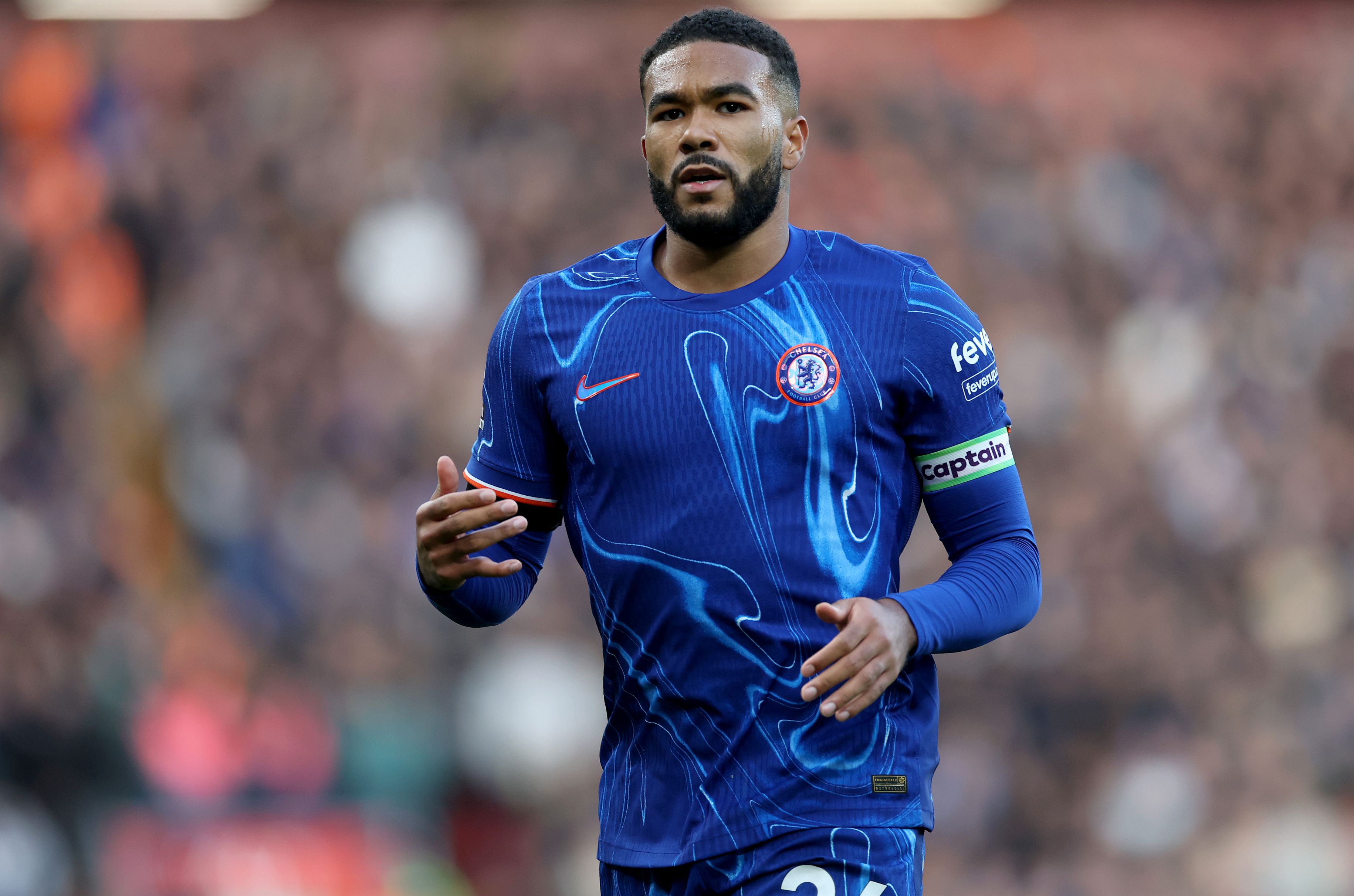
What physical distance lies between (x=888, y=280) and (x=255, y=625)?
5.39m

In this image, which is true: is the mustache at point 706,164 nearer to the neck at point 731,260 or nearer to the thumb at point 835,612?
the neck at point 731,260

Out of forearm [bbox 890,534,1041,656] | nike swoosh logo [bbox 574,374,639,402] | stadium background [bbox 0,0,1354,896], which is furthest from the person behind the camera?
stadium background [bbox 0,0,1354,896]

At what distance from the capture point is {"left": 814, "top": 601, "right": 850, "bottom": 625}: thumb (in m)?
2.21

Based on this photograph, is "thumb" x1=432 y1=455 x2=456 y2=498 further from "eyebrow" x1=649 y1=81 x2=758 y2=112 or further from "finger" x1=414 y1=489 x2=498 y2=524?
"eyebrow" x1=649 y1=81 x2=758 y2=112

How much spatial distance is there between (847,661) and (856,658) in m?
0.01

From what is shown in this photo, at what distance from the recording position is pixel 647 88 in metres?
2.88

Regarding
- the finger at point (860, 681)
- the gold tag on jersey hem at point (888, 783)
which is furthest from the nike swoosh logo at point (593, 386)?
the gold tag on jersey hem at point (888, 783)

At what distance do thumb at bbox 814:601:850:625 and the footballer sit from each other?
0.04 ft

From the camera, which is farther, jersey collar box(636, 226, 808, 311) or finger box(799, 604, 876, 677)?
jersey collar box(636, 226, 808, 311)

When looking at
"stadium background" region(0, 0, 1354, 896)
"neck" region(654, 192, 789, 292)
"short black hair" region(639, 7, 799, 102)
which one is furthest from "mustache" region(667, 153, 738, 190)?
"stadium background" region(0, 0, 1354, 896)

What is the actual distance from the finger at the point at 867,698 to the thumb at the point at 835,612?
11 centimetres

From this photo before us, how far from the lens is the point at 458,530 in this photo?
2.50 m

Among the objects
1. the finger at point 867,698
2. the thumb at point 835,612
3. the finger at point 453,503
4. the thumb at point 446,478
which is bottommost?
the finger at point 867,698

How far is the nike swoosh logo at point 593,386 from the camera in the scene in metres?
2.68
